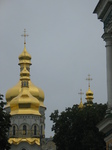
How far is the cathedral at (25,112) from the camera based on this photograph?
4444 inches

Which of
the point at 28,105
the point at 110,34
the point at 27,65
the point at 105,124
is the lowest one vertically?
the point at 105,124

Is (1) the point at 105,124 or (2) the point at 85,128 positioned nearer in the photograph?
(1) the point at 105,124

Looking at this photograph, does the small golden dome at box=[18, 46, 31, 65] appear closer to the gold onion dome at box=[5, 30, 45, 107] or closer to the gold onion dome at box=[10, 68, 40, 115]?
the gold onion dome at box=[5, 30, 45, 107]

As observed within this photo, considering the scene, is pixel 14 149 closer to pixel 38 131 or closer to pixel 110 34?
pixel 38 131

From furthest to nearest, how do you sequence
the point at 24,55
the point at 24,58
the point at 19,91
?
the point at 24,55 < the point at 24,58 < the point at 19,91

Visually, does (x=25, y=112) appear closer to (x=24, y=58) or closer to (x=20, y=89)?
(x=20, y=89)

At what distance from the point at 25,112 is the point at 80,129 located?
59.1 meters

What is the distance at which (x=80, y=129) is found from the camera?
57.3 metres

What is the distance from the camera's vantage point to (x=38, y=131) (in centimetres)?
11575

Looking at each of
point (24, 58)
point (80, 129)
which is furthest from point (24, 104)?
point (80, 129)

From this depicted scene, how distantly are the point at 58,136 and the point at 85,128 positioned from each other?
427cm

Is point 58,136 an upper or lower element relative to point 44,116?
lower

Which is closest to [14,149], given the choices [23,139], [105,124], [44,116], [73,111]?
[23,139]

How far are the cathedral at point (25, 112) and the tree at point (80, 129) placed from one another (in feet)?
168
